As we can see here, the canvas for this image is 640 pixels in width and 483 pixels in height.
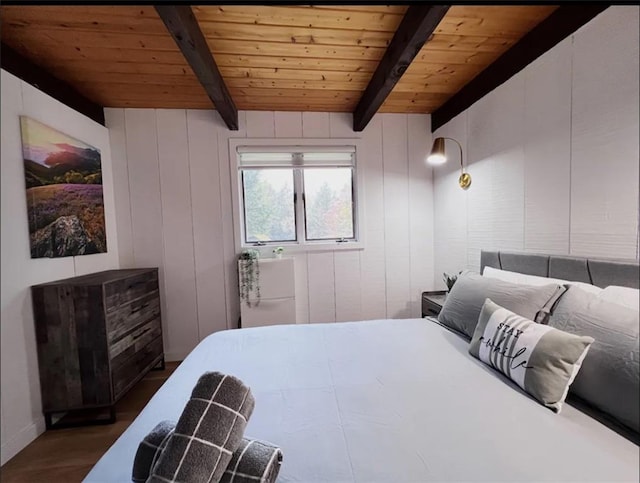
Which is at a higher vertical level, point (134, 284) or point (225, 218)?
point (225, 218)

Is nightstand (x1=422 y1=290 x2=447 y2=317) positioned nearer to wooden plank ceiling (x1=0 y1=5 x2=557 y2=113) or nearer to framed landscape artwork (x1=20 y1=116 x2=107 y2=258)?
wooden plank ceiling (x1=0 y1=5 x2=557 y2=113)

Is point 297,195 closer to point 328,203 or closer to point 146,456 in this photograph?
point 328,203

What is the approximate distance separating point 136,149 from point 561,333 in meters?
3.05

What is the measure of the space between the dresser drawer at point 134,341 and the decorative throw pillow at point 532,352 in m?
2.06

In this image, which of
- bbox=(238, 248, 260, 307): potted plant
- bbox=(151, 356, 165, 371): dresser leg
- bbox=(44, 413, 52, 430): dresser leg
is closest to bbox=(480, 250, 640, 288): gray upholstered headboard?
bbox=(238, 248, 260, 307): potted plant

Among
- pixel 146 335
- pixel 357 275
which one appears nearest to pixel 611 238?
pixel 357 275

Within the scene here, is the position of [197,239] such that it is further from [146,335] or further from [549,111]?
[549,111]

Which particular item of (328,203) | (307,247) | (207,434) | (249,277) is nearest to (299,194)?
(328,203)

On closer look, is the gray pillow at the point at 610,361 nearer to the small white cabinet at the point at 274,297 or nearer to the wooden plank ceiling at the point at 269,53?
the wooden plank ceiling at the point at 269,53

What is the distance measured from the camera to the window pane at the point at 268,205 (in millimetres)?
2584

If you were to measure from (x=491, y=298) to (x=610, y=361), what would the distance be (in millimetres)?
724

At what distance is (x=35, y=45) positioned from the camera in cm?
137

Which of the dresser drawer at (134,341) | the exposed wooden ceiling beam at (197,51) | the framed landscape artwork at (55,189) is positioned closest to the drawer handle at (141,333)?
the dresser drawer at (134,341)

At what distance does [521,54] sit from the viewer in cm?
151
